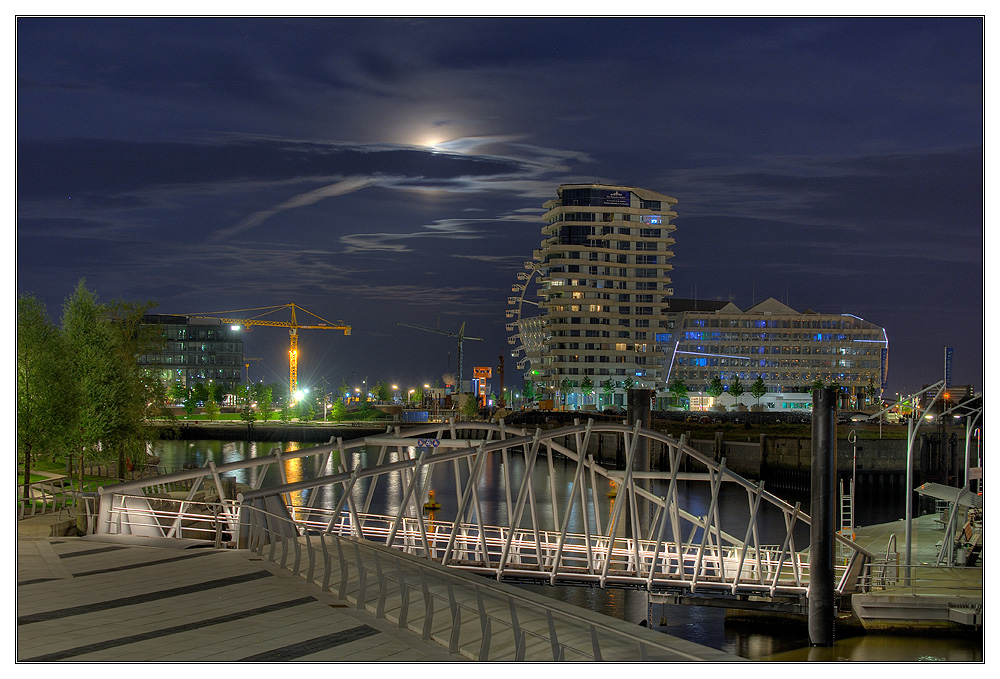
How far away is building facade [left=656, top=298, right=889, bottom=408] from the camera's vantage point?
180125 millimetres

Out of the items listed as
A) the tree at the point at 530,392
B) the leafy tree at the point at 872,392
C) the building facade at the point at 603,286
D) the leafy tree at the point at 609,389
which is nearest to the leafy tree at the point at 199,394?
the tree at the point at 530,392

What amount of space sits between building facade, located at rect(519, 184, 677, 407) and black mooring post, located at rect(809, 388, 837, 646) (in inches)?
5510

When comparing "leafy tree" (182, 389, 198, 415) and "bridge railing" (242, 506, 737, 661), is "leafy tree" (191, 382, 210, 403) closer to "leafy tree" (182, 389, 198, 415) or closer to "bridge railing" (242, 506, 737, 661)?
"leafy tree" (182, 389, 198, 415)

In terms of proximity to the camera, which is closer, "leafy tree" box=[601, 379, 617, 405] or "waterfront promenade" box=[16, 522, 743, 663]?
"waterfront promenade" box=[16, 522, 743, 663]

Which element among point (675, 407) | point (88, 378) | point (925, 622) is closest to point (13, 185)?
point (925, 622)

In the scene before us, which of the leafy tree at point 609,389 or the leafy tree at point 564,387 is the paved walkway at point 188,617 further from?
the leafy tree at point 564,387

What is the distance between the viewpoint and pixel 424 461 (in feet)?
84.5

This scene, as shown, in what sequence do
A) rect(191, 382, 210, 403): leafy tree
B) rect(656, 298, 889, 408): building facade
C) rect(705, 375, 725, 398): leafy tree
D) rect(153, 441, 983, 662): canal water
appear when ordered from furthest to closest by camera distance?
rect(656, 298, 889, 408): building facade, rect(191, 382, 210, 403): leafy tree, rect(705, 375, 725, 398): leafy tree, rect(153, 441, 983, 662): canal water

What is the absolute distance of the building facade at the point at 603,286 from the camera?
169250 mm

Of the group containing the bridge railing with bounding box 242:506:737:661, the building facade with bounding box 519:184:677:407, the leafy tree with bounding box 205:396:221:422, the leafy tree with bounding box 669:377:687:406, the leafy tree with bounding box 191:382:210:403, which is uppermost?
the building facade with bounding box 519:184:677:407

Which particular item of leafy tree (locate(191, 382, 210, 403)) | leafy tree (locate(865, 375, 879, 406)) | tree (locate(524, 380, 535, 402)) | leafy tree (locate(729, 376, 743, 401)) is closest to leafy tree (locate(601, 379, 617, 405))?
leafy tree (locate(729, 376, 743, 401))

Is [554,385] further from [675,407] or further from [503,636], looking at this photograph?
[503,636]

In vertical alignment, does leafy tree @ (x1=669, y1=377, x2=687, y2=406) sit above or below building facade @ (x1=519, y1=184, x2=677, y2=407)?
below

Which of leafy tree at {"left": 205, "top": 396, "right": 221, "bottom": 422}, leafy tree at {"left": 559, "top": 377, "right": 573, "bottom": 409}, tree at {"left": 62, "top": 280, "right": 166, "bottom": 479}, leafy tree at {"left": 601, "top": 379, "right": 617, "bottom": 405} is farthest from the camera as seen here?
leafy tree at {"left": 559, "top": 377, "right": 573, "bottom": 409}
